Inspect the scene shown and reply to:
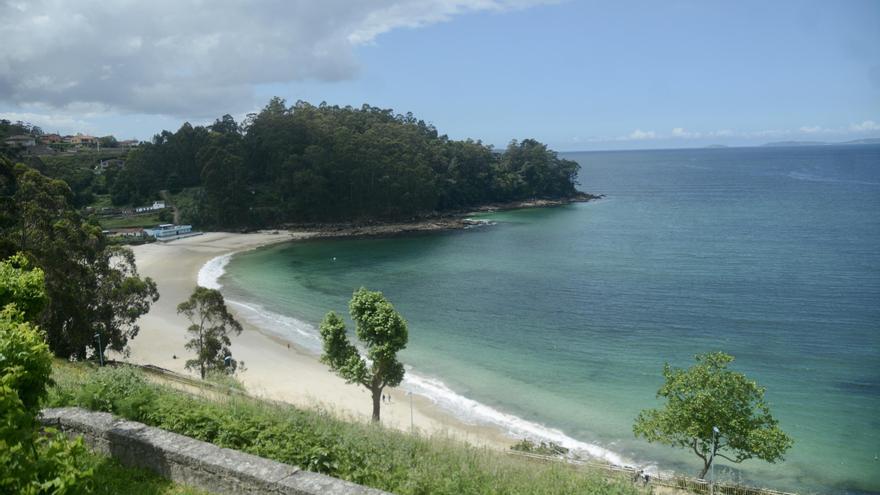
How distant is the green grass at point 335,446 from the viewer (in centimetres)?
766

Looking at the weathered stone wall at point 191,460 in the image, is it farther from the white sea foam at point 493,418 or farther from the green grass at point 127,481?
the white sea foam at point 493,418

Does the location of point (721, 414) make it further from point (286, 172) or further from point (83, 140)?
point (83, 140)

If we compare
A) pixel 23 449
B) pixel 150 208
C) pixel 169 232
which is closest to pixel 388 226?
pixel 169 232

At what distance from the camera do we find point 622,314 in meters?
38.1

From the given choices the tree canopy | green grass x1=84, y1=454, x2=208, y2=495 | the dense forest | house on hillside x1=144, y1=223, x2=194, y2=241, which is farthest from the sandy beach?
the dense forest

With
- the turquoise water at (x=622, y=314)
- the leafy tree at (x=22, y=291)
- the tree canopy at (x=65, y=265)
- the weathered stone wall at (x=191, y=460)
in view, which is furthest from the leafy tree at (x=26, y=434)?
the turquoise water at (x=622, y=314)

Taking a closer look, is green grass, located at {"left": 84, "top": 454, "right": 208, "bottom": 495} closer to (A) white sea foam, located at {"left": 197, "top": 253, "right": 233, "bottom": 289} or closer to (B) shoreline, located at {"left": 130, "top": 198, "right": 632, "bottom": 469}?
(B) shoreline, located at {"left": 130, "top": 198, "right": 632, "bottom": 469}

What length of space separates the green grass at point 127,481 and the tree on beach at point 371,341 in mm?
11240

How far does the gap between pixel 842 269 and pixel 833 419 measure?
102ft

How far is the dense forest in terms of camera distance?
3110 inches

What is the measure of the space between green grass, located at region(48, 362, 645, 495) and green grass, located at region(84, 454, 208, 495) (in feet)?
2.71

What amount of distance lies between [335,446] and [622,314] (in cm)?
3299

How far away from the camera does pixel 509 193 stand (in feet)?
363

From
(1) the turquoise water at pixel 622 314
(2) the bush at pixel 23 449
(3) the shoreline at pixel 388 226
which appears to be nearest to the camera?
(2) the bush at pixel 23 449
